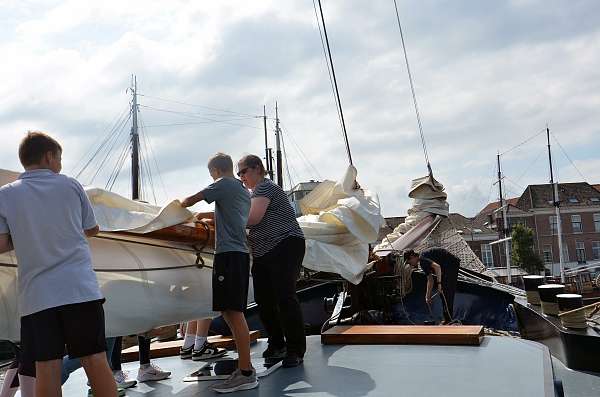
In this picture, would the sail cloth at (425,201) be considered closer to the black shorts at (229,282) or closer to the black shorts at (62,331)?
the black shorts at (229,282)

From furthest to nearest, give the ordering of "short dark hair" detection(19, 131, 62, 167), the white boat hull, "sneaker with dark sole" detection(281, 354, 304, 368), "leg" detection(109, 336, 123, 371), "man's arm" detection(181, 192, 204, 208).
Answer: "sneaker with dark sole" detection(281, 354, 304, 368)
"leg" detection(109, 336, 123, 371)
"man's arm" detection(181, 192, 204, 208)
the white boat hull
"short dark hair" detection(19, 131, 62, 167)

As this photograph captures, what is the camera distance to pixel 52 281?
2.07 metres

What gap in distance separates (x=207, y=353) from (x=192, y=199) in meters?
1.34

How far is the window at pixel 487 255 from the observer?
155 feet

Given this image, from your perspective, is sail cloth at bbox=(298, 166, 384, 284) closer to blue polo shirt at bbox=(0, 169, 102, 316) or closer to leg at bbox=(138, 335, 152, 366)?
leg at bbox=(138, 335, 152, 366)

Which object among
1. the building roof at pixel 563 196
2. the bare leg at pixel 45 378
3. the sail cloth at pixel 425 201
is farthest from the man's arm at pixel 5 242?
the building roof at pixel 563 196

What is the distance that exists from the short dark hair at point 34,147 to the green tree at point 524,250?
45.4m

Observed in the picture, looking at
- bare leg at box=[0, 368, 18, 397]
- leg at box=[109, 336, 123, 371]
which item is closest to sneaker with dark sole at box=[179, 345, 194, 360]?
leg at box=[109, 336, 123, 371]

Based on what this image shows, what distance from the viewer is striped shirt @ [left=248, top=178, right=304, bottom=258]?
3.47m

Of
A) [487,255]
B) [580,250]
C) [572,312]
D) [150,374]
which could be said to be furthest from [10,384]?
[580,250]

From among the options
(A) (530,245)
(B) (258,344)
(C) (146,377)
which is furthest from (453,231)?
(A) (530,245)

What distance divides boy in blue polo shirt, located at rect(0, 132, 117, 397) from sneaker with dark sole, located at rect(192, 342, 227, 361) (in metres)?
1.71

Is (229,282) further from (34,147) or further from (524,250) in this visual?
(524,250)

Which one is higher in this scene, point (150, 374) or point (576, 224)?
point (150, 374)
